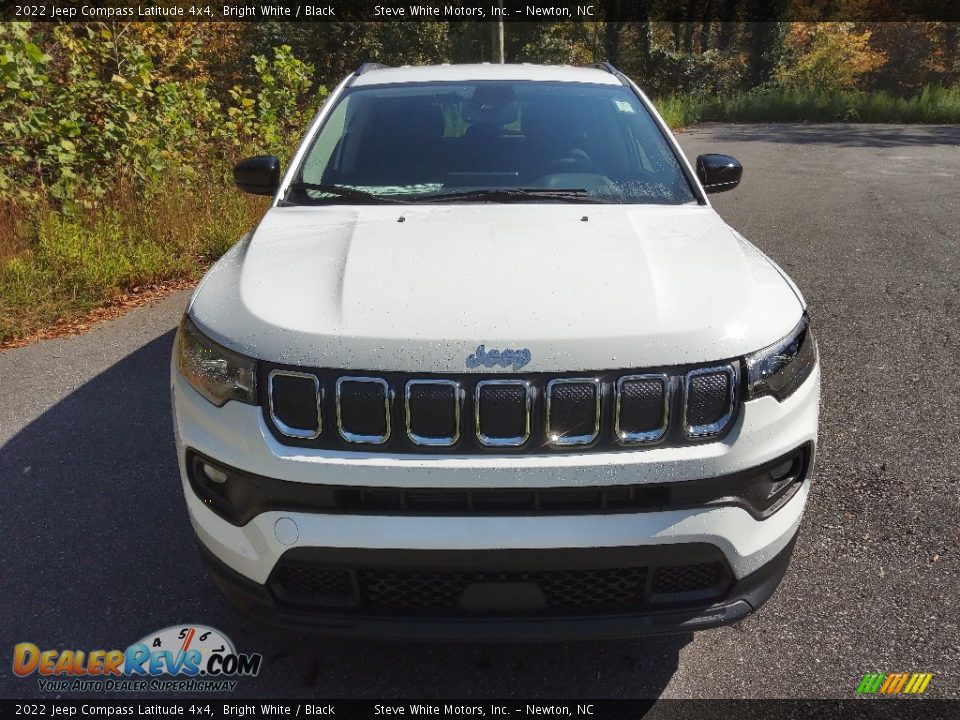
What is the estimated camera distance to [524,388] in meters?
2.00

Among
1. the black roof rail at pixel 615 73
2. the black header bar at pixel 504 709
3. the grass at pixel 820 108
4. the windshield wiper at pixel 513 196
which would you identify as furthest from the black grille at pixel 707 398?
the grass at pixel 820 108

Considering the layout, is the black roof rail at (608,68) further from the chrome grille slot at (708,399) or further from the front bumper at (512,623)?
the front bumper at (512,623)

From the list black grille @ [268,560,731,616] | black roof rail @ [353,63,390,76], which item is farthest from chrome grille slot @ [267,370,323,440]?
black roof rail @ [353,63,390,76]

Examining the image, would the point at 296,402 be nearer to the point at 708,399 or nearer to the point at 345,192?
the point at 708,399

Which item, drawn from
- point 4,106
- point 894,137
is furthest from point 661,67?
point 4,106

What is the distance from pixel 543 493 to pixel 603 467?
16 centimetres

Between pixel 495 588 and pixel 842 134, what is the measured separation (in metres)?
21.9

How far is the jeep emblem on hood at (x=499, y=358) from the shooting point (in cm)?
199

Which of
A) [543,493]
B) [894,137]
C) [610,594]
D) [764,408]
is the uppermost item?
[764,408]

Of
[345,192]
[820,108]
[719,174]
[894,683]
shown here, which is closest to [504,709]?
[894,683]

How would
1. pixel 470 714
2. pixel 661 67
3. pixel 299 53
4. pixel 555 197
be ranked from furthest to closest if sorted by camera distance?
pixel 661 67 < pixel 299 53 < pixel 555 197 < pixel 470 714

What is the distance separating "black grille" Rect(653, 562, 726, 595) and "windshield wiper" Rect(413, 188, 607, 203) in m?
1.53

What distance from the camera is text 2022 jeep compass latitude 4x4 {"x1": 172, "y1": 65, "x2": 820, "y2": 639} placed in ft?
6.55

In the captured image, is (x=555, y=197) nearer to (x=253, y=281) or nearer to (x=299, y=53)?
(x=253, y=281)
